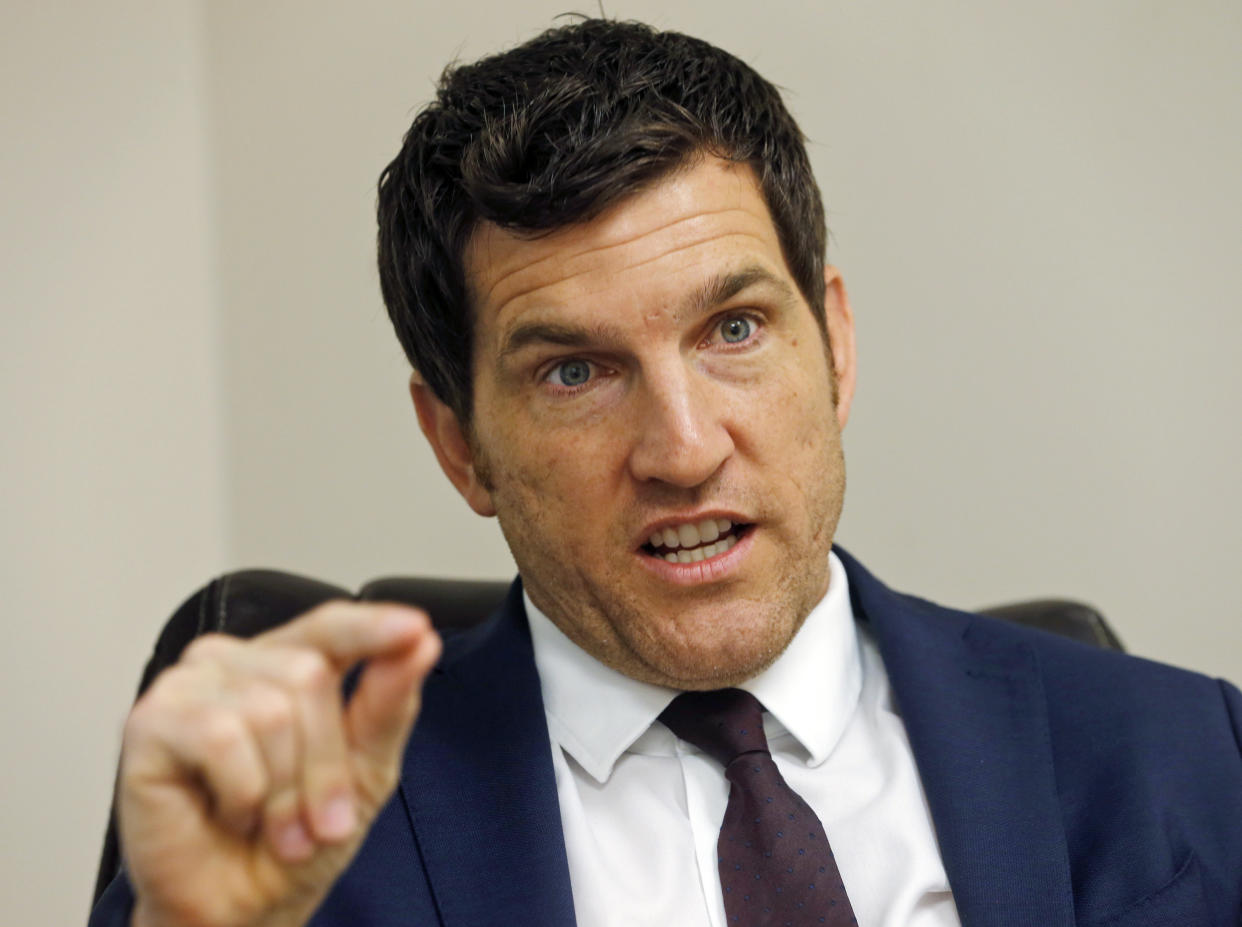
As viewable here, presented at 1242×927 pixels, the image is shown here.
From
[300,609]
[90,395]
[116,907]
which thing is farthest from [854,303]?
[116,907]

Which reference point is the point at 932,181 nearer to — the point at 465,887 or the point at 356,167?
the point at 356,167

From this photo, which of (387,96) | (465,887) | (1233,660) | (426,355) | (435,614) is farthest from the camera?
(387,96)

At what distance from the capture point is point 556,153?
134 cm

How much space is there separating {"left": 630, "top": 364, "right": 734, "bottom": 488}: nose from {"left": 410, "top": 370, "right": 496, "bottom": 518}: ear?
30 cm

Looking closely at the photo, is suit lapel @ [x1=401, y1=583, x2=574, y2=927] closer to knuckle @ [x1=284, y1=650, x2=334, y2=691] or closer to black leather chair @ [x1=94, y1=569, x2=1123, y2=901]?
black leather chair @ [x1=94, y1=569, x2=1123, y2=901]

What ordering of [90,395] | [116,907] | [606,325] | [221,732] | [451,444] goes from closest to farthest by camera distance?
[221,732], [116,907], [606,325], [451,444], [90,395]

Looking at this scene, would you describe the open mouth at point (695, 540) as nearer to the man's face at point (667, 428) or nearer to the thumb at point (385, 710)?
the man's face at point (667, 428)

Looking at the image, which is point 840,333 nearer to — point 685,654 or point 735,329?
point 735,329

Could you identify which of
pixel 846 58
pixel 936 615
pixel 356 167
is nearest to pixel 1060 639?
pixel 936 615

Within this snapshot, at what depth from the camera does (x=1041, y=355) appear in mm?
2084

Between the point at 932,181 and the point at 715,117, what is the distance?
0.79 m

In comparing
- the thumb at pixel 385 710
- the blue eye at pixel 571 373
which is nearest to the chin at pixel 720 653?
the blue eye at pixel 571 373

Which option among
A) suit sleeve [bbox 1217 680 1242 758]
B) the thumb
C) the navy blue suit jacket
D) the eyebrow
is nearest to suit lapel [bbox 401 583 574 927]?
the navy blue suit jacket

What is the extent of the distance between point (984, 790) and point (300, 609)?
0.86 meters
